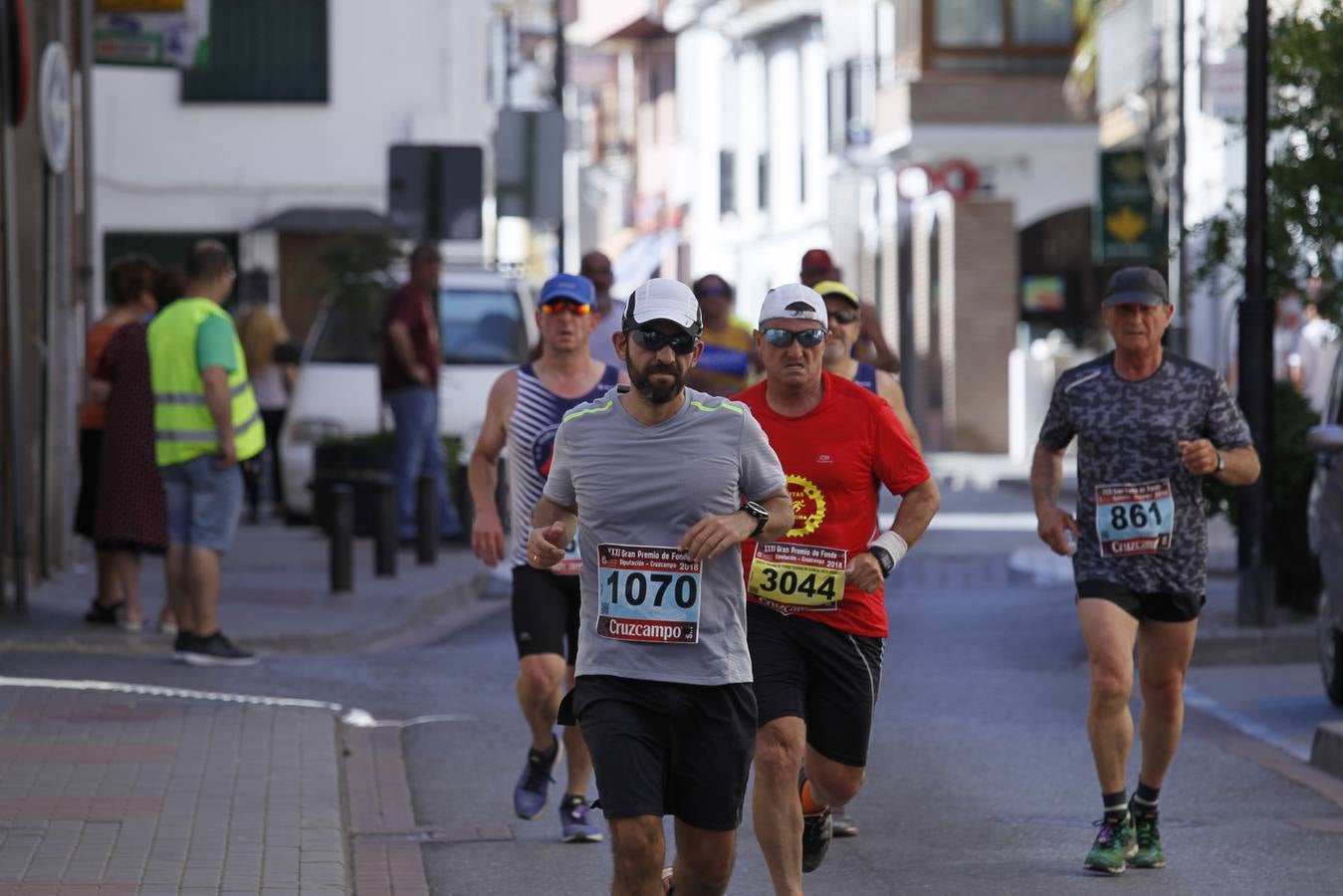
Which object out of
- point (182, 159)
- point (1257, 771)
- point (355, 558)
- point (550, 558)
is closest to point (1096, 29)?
point (182, 159)

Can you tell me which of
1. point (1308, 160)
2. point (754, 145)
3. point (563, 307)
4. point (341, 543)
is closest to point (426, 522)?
point (341, 543)

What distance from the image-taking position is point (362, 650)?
14.7 metres

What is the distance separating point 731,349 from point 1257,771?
5.57m

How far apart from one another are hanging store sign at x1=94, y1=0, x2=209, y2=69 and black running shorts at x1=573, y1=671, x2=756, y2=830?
1344cm

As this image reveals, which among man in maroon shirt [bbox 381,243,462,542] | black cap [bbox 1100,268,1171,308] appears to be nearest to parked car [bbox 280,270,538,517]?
man in maroon shirt [bbox 381,243,462,542]

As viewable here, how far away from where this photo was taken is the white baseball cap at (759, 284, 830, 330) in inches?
298

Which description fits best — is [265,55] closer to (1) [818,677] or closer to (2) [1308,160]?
(2) [1308,160]

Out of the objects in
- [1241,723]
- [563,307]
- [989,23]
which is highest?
[989,23]

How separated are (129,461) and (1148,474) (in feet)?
21.6

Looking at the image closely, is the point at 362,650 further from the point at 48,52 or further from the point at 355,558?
the point at 355,558

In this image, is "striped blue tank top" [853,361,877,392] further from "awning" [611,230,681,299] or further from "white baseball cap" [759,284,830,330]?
"awning" [611,230,681,299]

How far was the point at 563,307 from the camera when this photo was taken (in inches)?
365

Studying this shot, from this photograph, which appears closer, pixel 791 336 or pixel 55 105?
pixel 791 336

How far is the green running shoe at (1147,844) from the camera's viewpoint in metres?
8.64
